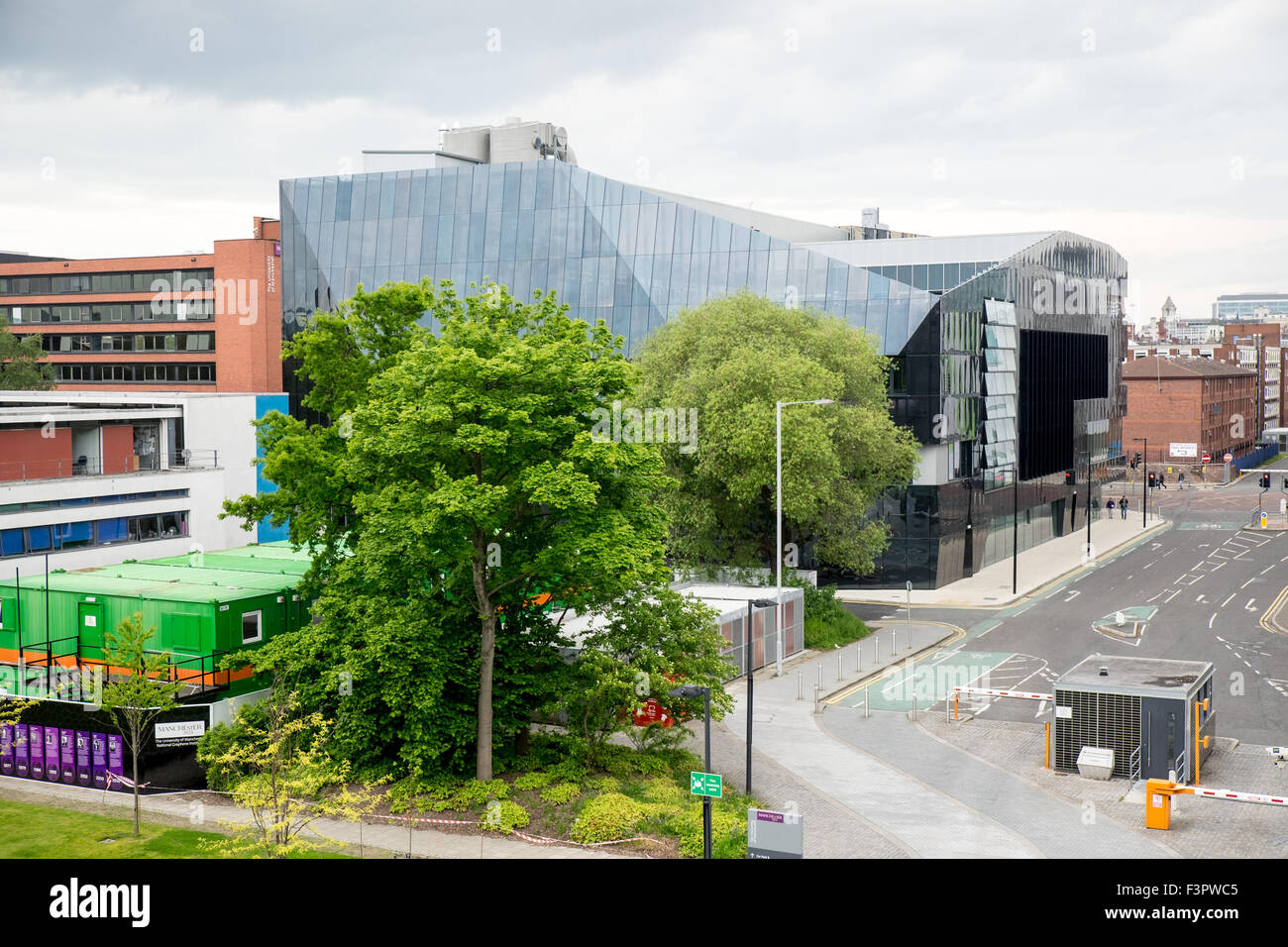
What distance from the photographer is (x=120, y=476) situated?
135ft

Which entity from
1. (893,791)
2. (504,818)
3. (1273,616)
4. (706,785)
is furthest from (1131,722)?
(1273,616)

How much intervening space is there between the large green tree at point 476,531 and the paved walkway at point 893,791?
19.2ft

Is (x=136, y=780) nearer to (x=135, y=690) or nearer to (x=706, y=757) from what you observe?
(x=135, y=690)

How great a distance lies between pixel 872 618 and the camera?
164 ft

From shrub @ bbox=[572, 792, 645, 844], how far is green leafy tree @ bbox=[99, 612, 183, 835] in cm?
856

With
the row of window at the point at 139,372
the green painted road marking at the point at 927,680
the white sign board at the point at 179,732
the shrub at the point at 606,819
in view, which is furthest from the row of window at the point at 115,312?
the shrub at the point at 606,819

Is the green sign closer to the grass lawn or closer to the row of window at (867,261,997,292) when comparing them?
the grass lawn

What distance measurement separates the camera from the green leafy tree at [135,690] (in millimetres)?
25219

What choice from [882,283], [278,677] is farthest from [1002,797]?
[882,283]

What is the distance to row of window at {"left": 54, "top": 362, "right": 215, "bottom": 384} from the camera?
83.9m

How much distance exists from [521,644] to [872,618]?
83.9ft

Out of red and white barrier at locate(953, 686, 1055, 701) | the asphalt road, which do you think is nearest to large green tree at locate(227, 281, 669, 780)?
red and white barrier at locate(953, 686, 1055, 701)

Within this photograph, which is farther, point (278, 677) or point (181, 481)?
point (181, 481)
